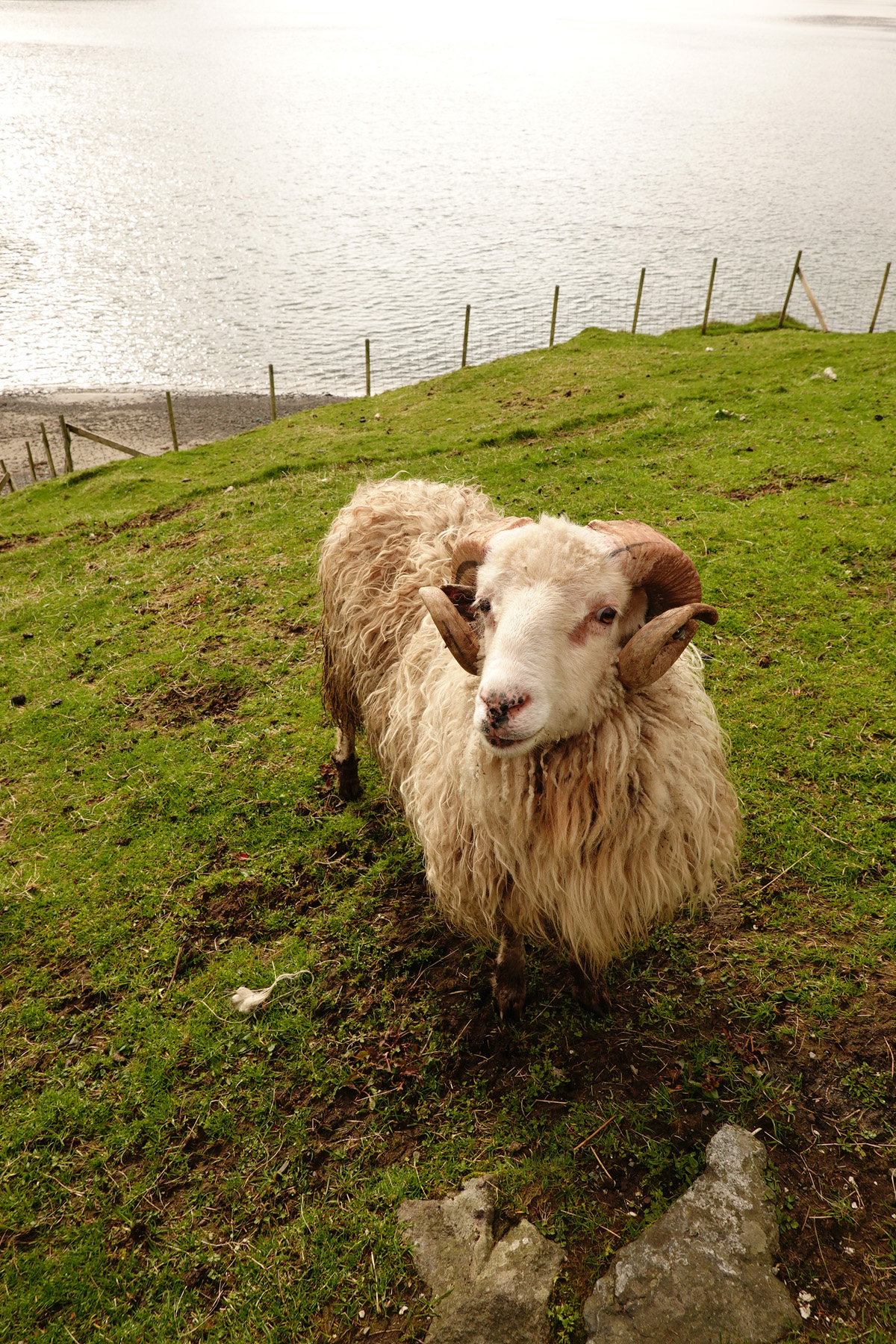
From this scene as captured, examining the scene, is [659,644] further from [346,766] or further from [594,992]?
[346,766]

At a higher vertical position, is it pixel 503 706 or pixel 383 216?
pixel 383 216

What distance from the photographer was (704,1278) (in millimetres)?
3359

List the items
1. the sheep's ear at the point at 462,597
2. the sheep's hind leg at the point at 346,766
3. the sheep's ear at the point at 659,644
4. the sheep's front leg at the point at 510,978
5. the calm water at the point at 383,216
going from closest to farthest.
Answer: the sheep's ear at the point at 659,644 < the sheep's ear at the point at 462,597 < the sheep's front leg at the point at 510,978 < the sheep's hind leg at the point at 346,766 < the calm water at the point at 383,216

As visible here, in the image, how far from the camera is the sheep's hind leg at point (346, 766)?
652 centimetres

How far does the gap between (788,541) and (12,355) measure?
47.1m

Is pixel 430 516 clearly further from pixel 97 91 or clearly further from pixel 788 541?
pixel 97 91

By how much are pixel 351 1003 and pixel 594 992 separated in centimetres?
160

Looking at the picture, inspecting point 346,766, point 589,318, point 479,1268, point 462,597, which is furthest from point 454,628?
point 589,318

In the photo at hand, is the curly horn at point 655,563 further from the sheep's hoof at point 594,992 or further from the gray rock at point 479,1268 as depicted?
the gray rock at point 479,1268

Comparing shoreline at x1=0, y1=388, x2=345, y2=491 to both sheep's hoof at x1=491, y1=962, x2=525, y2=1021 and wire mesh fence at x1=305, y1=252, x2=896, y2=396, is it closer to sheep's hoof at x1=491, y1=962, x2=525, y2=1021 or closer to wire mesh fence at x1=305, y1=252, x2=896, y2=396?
wire mesh fence at x1=305, y1=252, x2=896, y2=396

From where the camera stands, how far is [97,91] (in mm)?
112625

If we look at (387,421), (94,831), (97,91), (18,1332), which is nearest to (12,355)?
(387,421)

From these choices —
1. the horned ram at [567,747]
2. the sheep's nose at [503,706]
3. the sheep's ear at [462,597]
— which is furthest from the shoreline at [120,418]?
the sheep's nose at [503,706]

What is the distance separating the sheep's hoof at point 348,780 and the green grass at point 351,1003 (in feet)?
0.51
